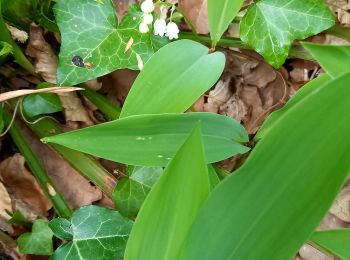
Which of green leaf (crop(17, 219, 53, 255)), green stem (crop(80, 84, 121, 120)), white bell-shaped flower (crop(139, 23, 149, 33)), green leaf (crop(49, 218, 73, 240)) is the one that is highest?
white bell-shaped flower (crop(139, 23, 149, 33))

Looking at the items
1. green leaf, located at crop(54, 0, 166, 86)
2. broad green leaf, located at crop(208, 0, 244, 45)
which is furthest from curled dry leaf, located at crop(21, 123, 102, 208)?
broad green leaf, located at crop(208, 0, 244, 45)

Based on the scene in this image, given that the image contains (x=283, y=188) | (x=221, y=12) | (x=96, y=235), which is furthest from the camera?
(x=96, y=235)

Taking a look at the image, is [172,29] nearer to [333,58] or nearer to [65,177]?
[333,58]

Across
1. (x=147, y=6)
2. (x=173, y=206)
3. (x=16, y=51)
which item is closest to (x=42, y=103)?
(x=16, y=51)

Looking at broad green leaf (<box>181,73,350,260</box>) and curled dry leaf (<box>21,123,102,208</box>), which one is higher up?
broad green leaf (<box>181,73,350,260</box>)

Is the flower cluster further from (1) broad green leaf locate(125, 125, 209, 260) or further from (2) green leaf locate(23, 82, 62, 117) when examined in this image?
(1) broad green leaf locate(125, 125, 209, 260)

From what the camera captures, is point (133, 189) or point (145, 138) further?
point (133, 189)

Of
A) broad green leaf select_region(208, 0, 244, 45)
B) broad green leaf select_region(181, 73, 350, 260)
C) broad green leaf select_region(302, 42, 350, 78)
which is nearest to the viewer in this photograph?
broad green leaf select_region(181, 73, 350, 260)

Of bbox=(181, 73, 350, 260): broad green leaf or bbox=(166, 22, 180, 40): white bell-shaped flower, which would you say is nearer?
bbox=(181, 73, 350, 260): broad green leaf
